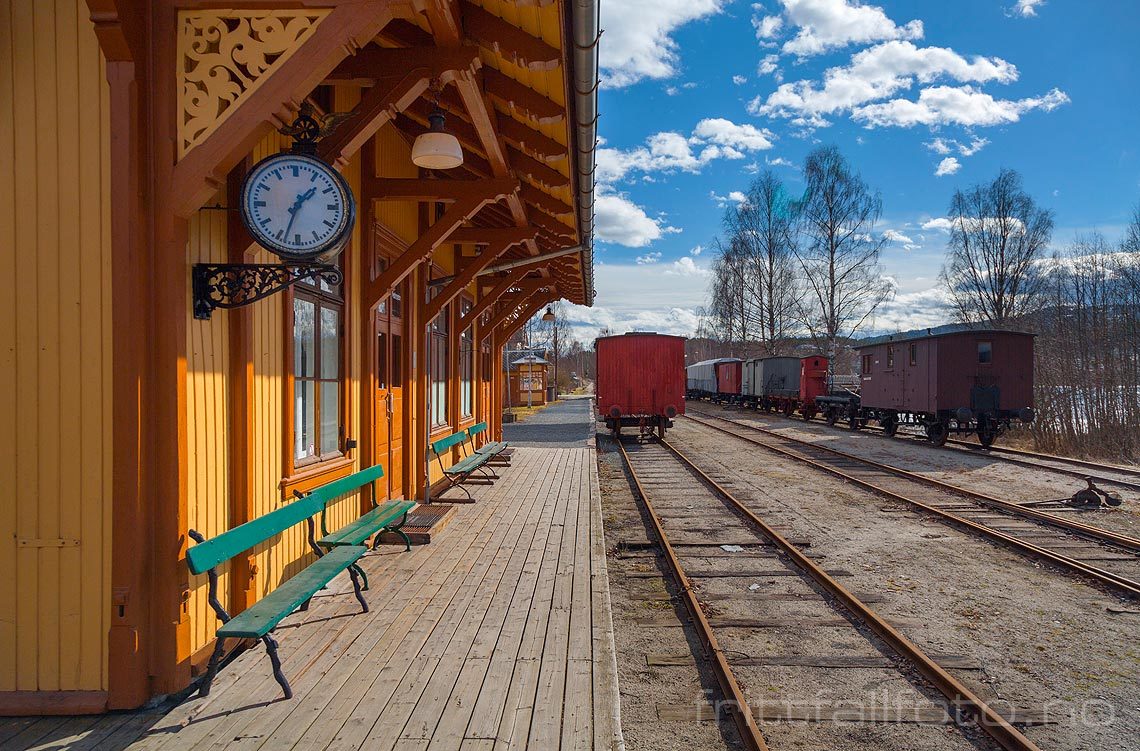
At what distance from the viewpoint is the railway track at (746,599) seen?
12.0ft

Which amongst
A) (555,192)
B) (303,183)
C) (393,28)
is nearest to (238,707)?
(303,183)

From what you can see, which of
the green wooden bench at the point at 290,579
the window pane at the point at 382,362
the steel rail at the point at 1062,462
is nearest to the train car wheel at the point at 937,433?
the steel rail at the point at 1062,462

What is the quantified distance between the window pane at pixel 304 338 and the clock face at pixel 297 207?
1.42 m

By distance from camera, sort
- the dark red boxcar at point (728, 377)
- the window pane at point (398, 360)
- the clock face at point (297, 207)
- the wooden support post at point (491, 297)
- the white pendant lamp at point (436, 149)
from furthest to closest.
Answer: the dark red boxcar at point (728, 377) → the wooden support post at point (491, 297) → the window pane at point (398, 360) → the white pendant lamp at point (436, 149) → the clock face at point (297, 207)

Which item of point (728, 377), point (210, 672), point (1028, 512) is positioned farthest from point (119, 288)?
point (728, 377)

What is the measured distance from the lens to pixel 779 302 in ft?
124

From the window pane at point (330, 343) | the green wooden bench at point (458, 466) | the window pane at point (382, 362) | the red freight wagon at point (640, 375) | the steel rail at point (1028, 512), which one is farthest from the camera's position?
the red freight wagon at point (640, 375)

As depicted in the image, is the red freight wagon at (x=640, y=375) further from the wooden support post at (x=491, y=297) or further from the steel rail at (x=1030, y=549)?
the wooden support post at (x=491, y=297)

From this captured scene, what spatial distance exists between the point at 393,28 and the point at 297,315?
6.54 ft

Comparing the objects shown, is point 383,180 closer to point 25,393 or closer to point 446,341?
point 25,393

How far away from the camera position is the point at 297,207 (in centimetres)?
333

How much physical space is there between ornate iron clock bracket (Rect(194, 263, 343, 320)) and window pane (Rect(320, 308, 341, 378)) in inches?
70.0

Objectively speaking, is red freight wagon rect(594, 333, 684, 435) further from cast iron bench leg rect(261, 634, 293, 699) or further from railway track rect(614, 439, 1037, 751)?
cast iron bench leg rect(261, 634, 293, 699)

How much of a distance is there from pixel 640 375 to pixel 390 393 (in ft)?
42.5
